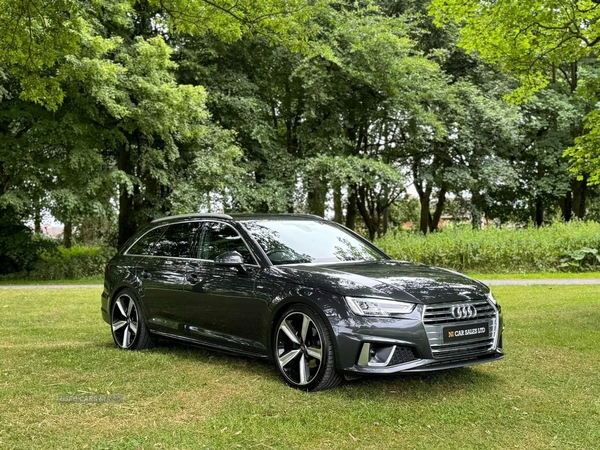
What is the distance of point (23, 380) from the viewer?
233 inches

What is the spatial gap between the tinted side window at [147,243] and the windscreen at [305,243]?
156cm

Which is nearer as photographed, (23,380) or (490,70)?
(23,380)

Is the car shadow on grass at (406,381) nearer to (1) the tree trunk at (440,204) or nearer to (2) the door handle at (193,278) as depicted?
(2) the door handle at (193,278)

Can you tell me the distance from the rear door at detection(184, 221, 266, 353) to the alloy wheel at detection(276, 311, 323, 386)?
0.30 metres

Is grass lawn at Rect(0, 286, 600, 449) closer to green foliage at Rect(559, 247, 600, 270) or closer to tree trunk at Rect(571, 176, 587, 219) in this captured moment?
green foliage at Rect(559, 247, 600, 270)

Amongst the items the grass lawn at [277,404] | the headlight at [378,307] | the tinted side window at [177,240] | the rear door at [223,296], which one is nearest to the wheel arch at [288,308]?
the rear door at [223,296]

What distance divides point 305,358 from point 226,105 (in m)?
19.3

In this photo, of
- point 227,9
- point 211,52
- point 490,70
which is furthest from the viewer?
point 490,70

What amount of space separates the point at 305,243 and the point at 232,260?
85cm

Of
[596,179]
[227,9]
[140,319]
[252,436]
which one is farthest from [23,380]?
[596,179]

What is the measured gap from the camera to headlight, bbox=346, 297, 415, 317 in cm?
504

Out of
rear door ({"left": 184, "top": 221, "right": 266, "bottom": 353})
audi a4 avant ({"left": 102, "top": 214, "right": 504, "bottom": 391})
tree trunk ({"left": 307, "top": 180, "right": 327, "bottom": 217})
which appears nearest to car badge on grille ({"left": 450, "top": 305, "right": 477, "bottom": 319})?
audi a4 avant ({"left": 102, "top": 214, "right": 504, "bottom": 391})

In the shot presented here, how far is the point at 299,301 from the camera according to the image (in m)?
5.38

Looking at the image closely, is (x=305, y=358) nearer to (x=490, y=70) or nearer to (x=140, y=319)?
(x=140, y=319)
